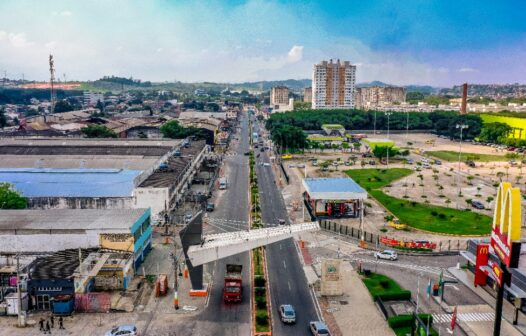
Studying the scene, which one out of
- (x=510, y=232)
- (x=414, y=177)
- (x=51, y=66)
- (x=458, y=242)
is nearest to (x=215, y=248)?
(x=510, y=232)

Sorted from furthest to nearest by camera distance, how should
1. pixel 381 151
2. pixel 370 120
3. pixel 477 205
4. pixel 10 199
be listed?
pixel 370 120, pixel 381 151, pixel 477 205, pixel 10 199

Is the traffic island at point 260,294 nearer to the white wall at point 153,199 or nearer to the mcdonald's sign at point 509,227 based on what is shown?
the white wall at point 153,199

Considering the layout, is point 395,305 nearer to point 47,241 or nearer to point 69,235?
point 69,235

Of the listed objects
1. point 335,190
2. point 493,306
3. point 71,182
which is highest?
point 71,182

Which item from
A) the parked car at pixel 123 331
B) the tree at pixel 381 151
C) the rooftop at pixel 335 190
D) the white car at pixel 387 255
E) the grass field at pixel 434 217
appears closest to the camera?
the parked car at pixel 123 331

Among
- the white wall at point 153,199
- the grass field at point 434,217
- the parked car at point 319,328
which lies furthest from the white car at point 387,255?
the white wall at point 153,199

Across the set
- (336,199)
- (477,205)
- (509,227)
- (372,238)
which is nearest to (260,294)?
(372,238)
